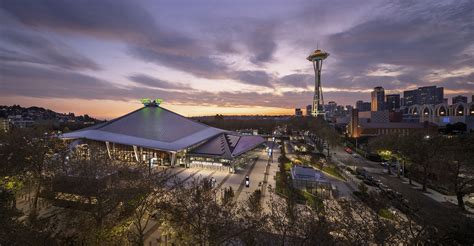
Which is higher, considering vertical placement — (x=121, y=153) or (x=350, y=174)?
(x=121, y=153)

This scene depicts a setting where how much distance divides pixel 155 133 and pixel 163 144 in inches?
191

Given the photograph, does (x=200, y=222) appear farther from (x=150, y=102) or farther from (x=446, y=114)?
(x=446, y=114)

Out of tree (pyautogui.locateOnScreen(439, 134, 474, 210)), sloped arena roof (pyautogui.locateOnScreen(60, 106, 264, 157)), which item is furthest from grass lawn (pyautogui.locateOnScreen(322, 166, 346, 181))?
sloped arena roof (pyautogui.locateOnScreen(60, 106, 264, 157))

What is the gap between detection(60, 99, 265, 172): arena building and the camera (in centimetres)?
3756

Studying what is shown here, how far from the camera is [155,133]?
41812 millimetres

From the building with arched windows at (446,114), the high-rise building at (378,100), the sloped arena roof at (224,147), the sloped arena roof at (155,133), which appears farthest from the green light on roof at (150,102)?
the high-rise building at (378,100)

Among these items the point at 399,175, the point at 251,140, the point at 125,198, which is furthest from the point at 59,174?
the point at 399,175

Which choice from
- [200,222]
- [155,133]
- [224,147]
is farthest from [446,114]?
[200,222]

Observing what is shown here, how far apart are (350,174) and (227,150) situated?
817 inches

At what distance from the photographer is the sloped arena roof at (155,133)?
38.7 meters

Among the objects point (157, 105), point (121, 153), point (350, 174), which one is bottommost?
point (350, 174)

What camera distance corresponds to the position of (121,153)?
1586 inches

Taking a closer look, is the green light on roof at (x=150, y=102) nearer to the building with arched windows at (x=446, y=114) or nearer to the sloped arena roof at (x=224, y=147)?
the sloped arena roof at (x=224, y=147)

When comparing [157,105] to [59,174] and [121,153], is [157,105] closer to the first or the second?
[121,153]
